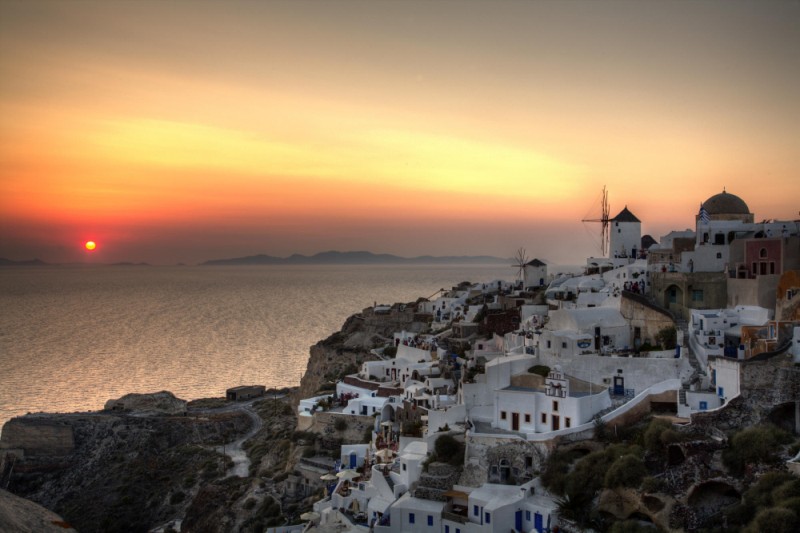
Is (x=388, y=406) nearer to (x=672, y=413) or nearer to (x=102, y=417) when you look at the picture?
(x=672, y=413)

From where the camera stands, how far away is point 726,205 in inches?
1379

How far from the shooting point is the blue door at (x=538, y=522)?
2019 cm

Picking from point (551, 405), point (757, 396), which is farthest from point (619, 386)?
point (757, 396)

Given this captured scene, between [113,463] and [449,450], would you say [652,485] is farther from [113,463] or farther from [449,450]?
[113,463]

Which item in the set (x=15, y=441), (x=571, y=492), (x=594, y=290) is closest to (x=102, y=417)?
(x=15, y=441)

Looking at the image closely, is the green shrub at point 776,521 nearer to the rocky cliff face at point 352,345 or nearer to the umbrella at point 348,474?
the umbrella at point 348,474

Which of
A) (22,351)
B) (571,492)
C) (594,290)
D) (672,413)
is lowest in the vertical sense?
(22,351)

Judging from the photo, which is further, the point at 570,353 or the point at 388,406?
the point at 388,406

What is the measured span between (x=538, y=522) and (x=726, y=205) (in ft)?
72.2

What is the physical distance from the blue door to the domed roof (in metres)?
21.5

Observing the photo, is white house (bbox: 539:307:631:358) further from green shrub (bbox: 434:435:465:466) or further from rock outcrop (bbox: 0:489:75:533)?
rock outcrop (bbox: 0:489:75:533)

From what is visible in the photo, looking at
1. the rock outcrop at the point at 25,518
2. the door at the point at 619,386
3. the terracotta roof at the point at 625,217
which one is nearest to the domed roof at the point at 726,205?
the terracotta roof at the point at 625,217

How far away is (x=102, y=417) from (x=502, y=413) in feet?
101

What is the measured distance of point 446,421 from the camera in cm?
2584
